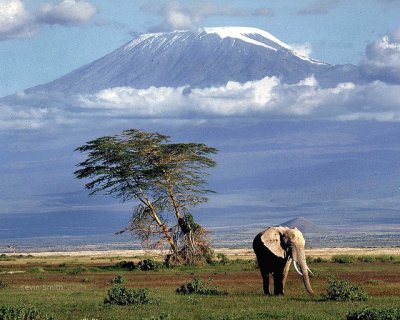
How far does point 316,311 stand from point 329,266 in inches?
1264

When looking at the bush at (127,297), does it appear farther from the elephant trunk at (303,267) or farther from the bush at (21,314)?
the bush at (21,314)

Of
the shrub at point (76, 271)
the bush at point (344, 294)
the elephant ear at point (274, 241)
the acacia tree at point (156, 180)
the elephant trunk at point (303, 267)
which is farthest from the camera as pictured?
the acacia tree at point (156, 180)

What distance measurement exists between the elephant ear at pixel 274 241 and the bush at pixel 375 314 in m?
9.82

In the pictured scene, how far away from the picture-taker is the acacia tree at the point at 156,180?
68.6 metres

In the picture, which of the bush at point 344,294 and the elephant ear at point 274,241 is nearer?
the bush at point 344,294

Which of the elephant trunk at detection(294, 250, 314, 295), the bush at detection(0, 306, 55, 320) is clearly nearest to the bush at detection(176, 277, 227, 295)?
the elephant trunk at detection(294, 250, 314, 295)

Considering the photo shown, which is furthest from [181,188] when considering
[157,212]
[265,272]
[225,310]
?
[225,310]

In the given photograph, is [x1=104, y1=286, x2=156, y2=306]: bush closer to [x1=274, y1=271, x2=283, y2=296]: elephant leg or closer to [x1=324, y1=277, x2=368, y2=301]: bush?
[x1=274, y1=271, x2=283, y2=296]: elephant leg

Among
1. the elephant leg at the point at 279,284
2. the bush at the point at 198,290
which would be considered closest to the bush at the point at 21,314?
the bush at the point at 198,290

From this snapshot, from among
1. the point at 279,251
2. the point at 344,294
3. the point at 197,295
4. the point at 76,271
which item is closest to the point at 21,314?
the point at 197,295

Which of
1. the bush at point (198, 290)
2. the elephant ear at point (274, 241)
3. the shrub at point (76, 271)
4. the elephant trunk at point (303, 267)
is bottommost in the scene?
the bush at point (198, 290)

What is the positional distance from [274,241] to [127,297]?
6.78 m

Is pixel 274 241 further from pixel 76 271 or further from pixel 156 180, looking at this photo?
pixel 156 180

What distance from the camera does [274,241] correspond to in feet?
122
